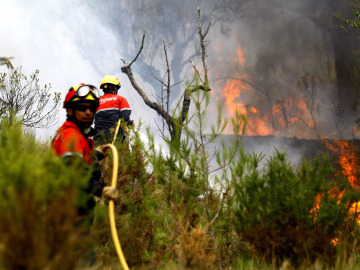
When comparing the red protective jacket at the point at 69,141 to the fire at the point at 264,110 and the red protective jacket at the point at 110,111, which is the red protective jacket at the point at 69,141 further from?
the fire at the point at 264,110

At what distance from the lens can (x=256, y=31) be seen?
23141mm

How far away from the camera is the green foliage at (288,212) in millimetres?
2680

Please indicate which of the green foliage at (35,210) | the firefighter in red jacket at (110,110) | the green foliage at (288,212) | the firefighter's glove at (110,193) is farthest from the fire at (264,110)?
the green foliage at (35,210)

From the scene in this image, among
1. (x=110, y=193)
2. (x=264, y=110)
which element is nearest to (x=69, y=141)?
(x=110, y=193)

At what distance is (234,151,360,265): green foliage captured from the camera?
8.79 feet

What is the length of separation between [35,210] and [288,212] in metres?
2.17

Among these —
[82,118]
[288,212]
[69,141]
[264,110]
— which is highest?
[264,110]

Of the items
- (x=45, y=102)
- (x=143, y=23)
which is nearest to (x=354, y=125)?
(x=45, y=102)

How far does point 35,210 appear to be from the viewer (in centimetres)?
144

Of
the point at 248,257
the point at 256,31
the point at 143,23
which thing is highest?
the point at 143,23

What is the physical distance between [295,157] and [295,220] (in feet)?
51.7

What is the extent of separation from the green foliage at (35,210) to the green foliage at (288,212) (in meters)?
1.83

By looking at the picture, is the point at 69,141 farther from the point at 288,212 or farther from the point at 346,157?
the point at 346,157

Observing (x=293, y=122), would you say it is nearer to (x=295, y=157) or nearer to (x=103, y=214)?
(x=295, y=157)
